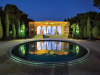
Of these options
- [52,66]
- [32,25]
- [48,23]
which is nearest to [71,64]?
[52,66]

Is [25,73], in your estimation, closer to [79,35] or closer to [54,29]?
[79,35]

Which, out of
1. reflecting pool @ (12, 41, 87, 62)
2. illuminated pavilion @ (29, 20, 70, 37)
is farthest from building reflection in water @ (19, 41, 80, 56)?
illuminated pavilion @ (29, 20, 70, 37)

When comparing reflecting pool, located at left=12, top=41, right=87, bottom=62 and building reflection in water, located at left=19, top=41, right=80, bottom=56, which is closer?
reflecting pool, located at left=12, top=41, right=87, bottom=62

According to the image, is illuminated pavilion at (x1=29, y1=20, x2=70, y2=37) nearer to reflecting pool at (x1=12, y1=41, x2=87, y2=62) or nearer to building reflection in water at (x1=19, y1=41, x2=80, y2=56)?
building reflection in water at (x1=19, y1=41, x2=80, y2=56)

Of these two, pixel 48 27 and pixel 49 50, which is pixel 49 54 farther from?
pixel 48 27

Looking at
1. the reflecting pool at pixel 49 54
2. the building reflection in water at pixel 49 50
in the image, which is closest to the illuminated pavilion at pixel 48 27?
the building reflection in water at pixel 49 50

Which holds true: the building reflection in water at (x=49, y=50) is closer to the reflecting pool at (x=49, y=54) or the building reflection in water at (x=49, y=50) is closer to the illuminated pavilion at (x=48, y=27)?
the reflecting pool at (x=49, y=54)

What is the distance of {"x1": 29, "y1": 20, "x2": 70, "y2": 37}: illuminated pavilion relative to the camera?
98.3 feet

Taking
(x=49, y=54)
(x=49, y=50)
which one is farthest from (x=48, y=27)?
(x=49, y=54)

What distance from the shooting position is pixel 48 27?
3189 centimetres

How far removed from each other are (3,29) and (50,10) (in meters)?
165

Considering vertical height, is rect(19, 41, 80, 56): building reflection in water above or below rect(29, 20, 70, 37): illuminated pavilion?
below

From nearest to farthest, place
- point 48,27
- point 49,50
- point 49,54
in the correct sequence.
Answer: point 49,54 < point 49,50 < point 48,27

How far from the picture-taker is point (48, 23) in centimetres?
2973
